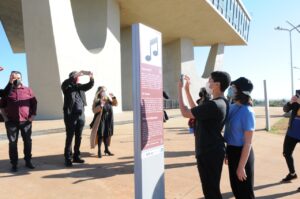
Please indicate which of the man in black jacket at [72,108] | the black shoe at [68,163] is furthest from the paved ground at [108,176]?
the man in black jacket at [72,108]

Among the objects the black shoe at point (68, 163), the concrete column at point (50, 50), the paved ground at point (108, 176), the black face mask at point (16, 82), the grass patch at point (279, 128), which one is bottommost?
the grass patch at point (279, 128)

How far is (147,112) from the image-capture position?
3.78 metres

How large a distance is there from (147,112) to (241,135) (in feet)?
3.34

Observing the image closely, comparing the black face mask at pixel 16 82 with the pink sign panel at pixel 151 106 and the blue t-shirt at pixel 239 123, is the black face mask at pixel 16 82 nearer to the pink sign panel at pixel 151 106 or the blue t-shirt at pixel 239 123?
the pink sign panel at pixel 151 106

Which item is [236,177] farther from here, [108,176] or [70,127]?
[70,127]

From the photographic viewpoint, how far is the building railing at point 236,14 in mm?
32844

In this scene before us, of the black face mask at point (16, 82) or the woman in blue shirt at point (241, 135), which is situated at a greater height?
the black face mask at point (16, 82)

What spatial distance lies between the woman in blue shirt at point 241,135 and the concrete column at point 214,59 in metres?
40.2

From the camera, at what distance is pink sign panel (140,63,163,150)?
3.70m

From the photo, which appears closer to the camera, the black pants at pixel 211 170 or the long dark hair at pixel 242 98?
the black pants at pixel 211 170

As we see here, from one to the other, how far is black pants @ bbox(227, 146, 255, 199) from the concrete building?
14.8 meters

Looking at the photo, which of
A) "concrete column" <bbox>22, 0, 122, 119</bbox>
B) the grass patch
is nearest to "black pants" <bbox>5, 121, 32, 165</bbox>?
the grass patch

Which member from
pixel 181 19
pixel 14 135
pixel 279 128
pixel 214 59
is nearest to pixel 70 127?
pixel 14 135

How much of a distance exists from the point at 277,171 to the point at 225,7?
29647mm
